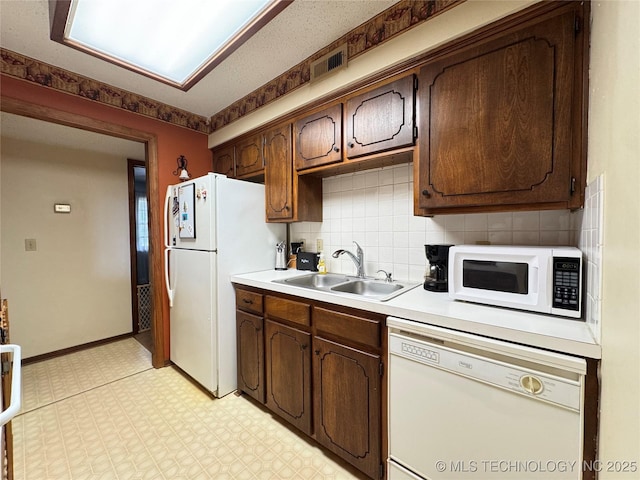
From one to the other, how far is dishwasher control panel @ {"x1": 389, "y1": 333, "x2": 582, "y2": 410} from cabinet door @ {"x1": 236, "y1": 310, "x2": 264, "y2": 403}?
1024mm

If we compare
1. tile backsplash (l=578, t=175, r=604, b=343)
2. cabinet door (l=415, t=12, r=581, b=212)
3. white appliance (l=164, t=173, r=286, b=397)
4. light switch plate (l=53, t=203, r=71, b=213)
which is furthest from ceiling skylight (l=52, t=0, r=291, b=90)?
light switch plate (l=53, t=203, r=71, b=213)

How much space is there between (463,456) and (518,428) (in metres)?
0.26

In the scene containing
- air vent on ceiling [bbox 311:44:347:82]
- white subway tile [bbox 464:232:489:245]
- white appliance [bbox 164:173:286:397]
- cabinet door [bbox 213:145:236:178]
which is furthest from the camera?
cabinet door [bbox 213:145:236:178]

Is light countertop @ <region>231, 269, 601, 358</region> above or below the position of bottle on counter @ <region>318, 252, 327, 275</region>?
below

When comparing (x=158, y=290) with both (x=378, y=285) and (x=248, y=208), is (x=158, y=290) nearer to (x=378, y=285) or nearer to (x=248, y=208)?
(x=248, y=208)

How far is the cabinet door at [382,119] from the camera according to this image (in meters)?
1.42

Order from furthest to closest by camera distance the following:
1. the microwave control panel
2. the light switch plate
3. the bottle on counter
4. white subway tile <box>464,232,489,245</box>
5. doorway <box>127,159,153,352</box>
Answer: doorway <box>127,159,153,352</box>, the light switch plate, the bottle on counter, white subway tile <box>464,232,489,245</box>, the microwave control panel

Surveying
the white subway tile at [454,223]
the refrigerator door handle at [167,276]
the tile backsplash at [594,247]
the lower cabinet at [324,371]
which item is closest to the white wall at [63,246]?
the refrigerator door handle at [167,276]

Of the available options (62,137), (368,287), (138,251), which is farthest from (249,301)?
(62,137)

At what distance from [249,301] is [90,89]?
2.06 metres

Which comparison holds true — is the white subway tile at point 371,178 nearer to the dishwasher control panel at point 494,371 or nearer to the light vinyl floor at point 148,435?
the dishwasher control panel at point 494,371

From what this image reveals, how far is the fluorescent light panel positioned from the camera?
1.32 metres

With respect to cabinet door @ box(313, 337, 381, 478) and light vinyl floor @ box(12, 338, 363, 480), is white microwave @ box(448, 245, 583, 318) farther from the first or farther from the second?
light vinyl floor @ box(12, 338, 363, 480)

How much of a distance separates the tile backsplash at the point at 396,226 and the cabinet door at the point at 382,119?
1.14ft
